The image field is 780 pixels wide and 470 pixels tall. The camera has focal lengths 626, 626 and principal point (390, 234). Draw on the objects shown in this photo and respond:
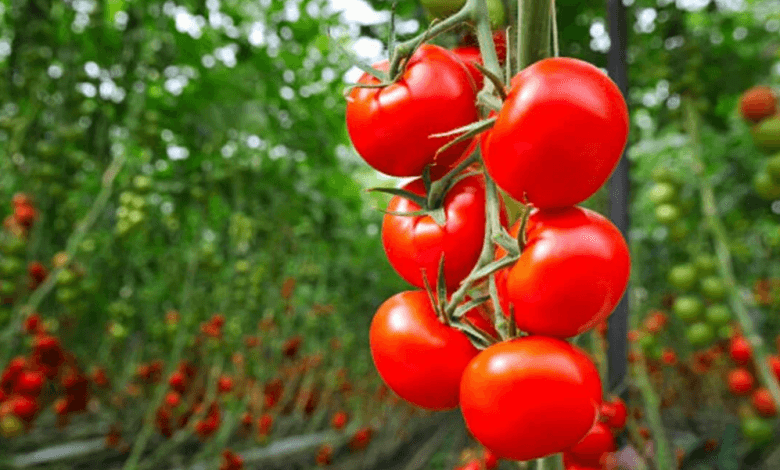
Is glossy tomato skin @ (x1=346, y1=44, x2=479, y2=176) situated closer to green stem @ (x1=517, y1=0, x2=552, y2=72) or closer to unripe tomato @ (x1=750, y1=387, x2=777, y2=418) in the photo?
green stem @ (x1=517, y1=0, x2=552, y2=72)

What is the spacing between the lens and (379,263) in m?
4.43

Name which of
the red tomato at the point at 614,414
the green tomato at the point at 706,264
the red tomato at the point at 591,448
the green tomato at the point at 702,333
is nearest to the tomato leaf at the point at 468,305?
the red tomato at the point at 591,448

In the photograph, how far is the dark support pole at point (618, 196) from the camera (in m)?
0.84

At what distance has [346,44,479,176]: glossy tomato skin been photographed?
43 centimetres

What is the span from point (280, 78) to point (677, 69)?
1497 mm

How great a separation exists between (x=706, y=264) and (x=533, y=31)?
57.8 inches

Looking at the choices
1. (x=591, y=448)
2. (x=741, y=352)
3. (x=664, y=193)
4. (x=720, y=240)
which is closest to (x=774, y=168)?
(x=720, y=240)

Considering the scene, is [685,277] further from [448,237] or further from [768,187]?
[448,237]

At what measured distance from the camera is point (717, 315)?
1.65m

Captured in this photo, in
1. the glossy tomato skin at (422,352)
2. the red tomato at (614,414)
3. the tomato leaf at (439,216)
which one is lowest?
the red tomato at (614,414)

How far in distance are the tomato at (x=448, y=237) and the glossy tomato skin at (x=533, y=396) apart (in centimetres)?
8

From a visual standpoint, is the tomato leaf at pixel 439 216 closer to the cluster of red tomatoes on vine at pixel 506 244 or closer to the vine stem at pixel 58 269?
the cluster of red tomatoes on vine at pixel 506 244

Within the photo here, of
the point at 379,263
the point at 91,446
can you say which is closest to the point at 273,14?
the point at 91,446

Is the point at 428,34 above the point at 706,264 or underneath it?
above
